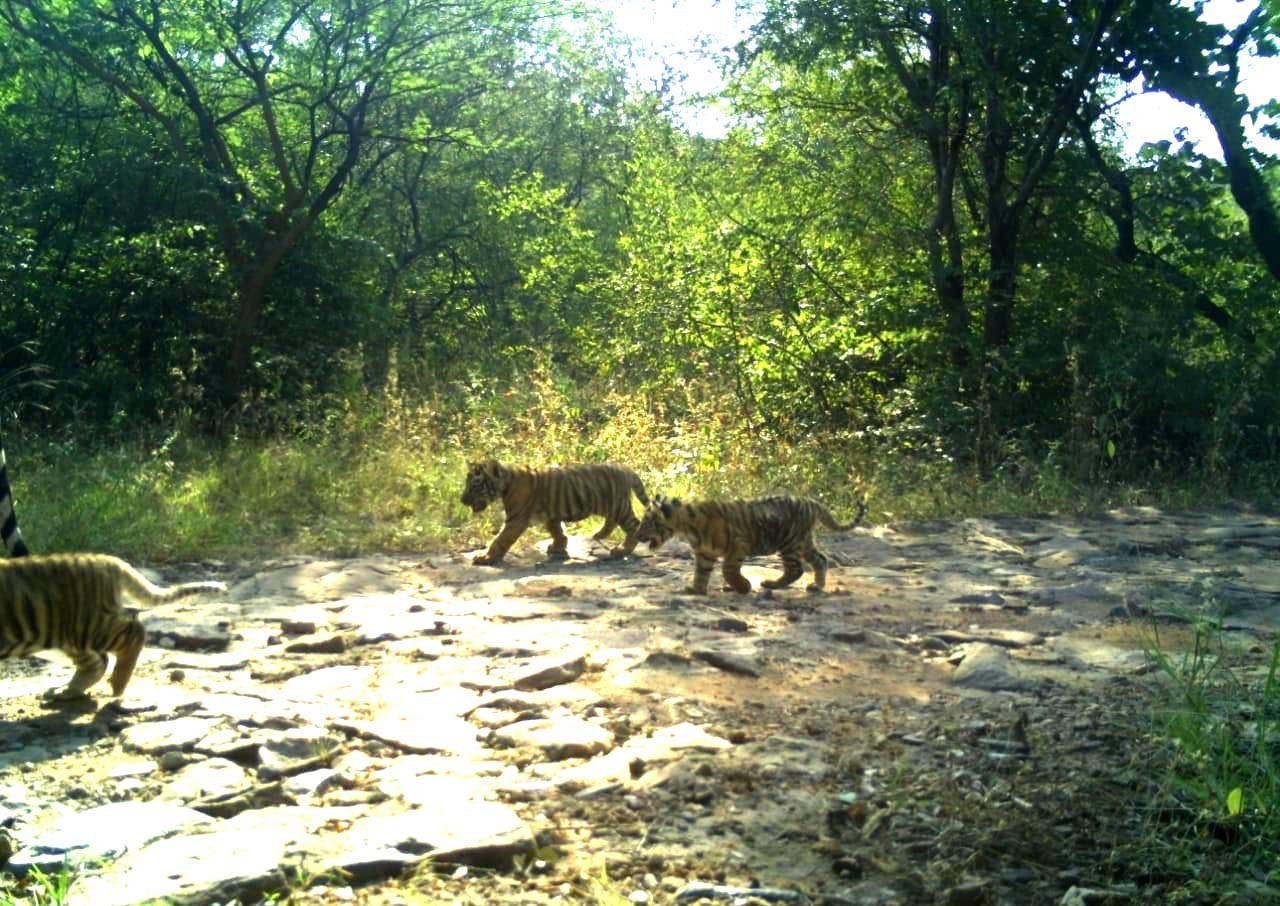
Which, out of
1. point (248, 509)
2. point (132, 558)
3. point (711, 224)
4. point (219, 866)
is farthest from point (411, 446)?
point (219, 866)

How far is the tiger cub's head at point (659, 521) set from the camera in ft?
31.3

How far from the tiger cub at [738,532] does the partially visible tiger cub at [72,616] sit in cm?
394

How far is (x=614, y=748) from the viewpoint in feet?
18.7

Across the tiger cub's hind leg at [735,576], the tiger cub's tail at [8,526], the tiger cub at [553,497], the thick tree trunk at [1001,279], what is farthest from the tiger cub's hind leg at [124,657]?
the thick tree trunk at [1001,279]

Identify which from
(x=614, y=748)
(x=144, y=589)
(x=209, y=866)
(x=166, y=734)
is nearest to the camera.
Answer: (x=209, y=866)

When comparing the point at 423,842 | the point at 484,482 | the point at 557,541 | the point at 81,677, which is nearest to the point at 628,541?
the point at 557,541

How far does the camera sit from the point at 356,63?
57.9 feet

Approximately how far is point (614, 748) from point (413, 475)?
8.03m

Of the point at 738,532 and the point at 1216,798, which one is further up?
the point at 738,532

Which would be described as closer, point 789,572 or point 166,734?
point 166,734

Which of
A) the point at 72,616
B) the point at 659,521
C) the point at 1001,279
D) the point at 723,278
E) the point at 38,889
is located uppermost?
the point at 723,278

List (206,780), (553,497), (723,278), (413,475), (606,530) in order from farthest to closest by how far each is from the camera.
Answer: (723,278) < (413,475) < (606,530) < (553,497) < (206,780)

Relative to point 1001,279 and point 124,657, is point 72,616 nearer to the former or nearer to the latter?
point 124,657

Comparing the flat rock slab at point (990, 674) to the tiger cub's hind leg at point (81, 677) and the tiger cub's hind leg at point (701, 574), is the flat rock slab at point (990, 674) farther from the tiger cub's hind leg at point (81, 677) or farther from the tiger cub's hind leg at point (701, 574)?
the tiger cub's hind leg at point (81, 677)
